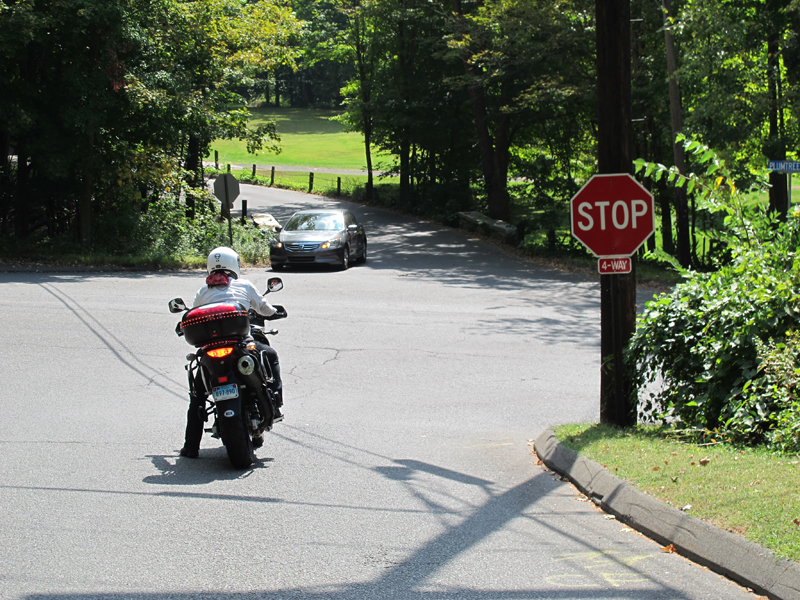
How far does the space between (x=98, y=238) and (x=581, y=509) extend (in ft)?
67.8

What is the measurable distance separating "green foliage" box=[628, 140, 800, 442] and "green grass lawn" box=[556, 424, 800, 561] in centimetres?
37

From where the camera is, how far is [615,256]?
25.1ft

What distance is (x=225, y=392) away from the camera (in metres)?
6.55

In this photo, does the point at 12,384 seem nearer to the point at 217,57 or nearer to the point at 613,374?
the point at 613,374

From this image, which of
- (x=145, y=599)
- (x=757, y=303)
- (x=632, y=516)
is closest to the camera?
(x=145, y=599)

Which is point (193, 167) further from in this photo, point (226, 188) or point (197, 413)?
point (197, 413)

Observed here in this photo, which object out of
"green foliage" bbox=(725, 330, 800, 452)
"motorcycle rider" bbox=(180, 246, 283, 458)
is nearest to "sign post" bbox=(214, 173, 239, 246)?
"motorcycle rider" bbox=(180, 246, 283, 458)

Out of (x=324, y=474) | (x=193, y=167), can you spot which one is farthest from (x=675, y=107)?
(x=324, y=474)

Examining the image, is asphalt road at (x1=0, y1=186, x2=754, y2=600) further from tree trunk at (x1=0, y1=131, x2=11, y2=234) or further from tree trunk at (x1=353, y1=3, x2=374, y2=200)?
tree trunk at (x1=353, y1=3, x2=374, y2=200)

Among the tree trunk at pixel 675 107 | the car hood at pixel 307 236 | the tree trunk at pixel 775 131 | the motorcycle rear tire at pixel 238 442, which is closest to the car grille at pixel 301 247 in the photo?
the car hood at pixel 307 236

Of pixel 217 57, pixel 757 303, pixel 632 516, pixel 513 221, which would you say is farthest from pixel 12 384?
pixel 513 221

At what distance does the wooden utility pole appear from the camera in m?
7.66

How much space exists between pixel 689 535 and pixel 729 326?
8.94ft

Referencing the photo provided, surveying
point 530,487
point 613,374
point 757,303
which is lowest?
point 530,487
